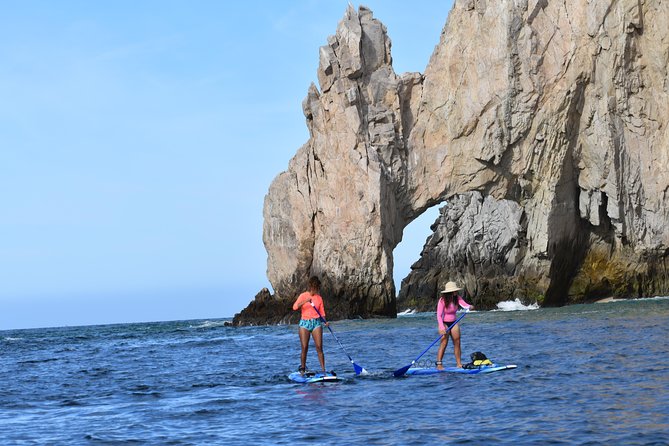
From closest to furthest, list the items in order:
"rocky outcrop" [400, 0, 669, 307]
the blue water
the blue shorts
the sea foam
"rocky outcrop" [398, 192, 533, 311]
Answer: the blue water, the blue shorts, the sea foam, "rocky outcrop" [400, 0, 669, 307], "rocky outcrop" [398, 192, 533, 311]

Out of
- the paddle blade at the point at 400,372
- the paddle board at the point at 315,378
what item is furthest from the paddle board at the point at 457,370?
the paddle board at the point at 315,378

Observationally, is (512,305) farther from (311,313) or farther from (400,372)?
(311,313)

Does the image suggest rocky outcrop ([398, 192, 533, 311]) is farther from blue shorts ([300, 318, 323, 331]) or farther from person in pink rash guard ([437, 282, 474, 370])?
blue shorts ([300, 318, 323, 331])

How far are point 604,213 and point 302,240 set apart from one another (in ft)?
65.0

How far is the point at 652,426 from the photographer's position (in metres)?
10.3

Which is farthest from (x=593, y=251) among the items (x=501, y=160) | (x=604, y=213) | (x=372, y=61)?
(x=372, y=61)

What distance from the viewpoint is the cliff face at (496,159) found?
53625 mm

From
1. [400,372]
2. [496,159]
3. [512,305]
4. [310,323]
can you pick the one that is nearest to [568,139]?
[496,159]

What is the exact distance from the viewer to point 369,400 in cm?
1401

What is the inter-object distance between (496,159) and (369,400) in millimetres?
44207

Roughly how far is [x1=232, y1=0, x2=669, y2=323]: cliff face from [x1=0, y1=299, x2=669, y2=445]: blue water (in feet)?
101

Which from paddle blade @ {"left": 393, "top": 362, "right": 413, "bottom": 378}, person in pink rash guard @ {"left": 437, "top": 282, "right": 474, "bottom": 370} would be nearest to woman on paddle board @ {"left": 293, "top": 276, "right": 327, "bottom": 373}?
paddle blade @ {"left": 393, "top": 362, "right": 413, "bottom": 378}

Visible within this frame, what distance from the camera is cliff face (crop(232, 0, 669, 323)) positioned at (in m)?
53.6

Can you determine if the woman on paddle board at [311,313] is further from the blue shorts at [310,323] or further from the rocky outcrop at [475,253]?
the rocky outcrop at [475,253]
